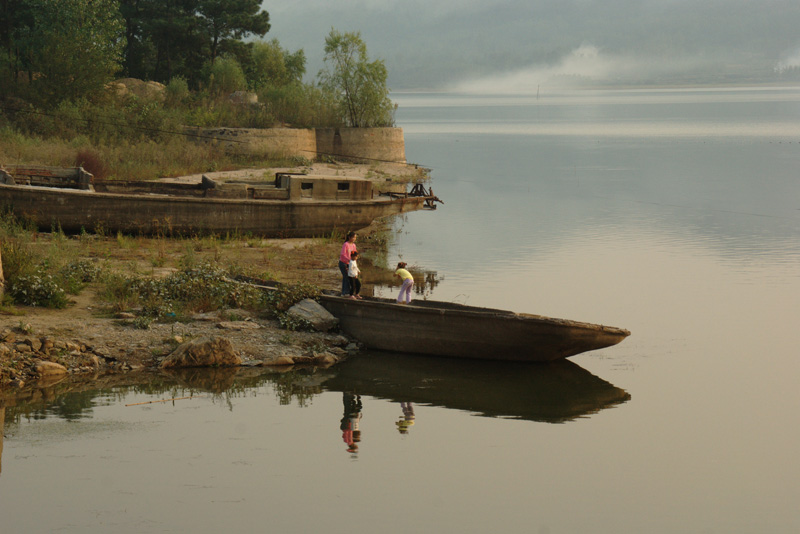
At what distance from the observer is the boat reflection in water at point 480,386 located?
1670 cm

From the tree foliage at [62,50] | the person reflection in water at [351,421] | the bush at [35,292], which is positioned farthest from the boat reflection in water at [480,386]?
the tree foliage at [62,50]

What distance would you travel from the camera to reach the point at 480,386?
1758 cm

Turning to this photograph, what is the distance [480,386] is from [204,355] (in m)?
5.13

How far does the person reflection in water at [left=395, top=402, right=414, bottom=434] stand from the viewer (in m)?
15.7

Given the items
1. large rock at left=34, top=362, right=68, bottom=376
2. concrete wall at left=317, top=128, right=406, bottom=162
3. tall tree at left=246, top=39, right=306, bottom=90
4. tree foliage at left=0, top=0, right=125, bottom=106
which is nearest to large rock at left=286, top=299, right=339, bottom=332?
large rock at left=34, top=362, right=68, bottom=376

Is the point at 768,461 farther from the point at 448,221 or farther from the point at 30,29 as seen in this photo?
the point at 30,29

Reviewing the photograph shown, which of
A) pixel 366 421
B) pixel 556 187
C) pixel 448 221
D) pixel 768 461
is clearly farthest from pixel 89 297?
pixel 556 187

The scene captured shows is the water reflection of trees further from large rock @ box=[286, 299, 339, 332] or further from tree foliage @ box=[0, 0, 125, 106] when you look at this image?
tree foliage @ box=[0, 0, 125, 106]

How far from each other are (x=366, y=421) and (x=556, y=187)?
44108 mm

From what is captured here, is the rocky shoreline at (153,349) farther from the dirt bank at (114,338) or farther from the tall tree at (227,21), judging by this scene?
the tall tree at (227,21)

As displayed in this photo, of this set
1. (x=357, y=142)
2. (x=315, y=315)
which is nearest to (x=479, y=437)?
(x=315, y=315)

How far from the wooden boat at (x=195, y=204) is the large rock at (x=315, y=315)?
11062mm

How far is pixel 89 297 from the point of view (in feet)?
65.7

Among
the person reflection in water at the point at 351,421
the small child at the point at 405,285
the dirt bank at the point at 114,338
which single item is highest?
the small child at the point at 405,285
